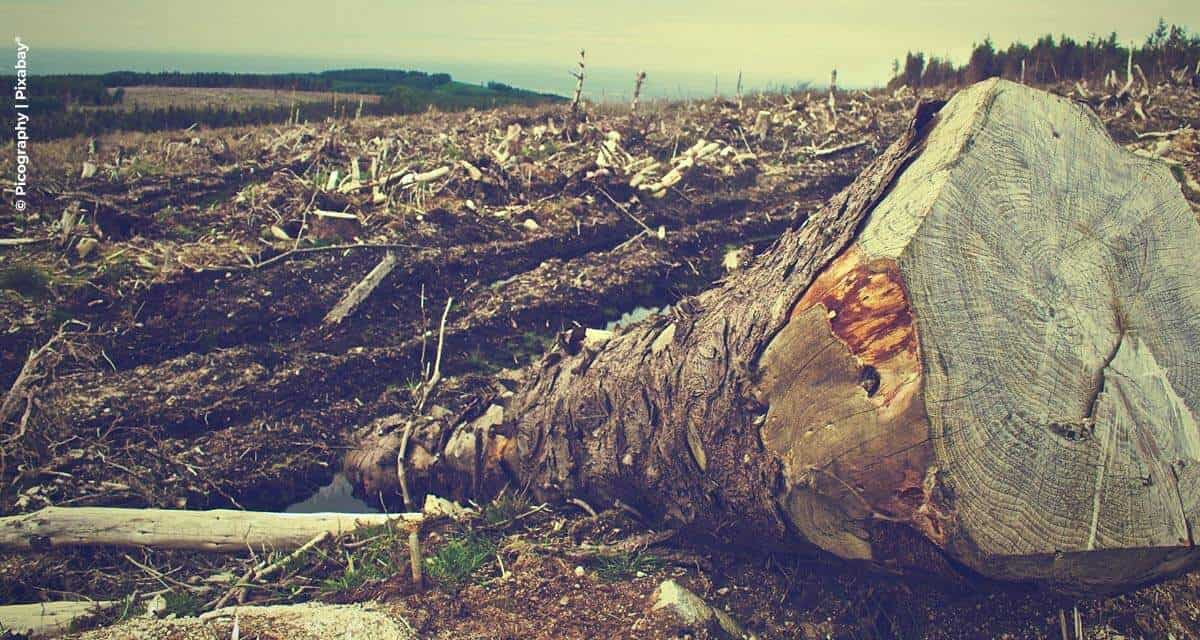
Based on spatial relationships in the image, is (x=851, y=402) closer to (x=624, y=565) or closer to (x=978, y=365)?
(x=978, y=365)

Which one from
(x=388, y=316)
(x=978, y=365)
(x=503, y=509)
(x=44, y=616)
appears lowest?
(x=44, y=616)

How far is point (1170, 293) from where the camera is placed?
285 centimetres

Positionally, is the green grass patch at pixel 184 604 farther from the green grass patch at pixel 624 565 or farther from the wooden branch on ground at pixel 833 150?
the wooden branch on ground at pixel 833 150

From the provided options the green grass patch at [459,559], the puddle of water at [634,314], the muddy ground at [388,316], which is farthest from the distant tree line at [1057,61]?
the green grass patch at [459,559]

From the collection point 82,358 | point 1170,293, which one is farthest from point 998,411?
point 82,358

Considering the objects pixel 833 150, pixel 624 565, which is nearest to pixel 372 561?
pixel 624 565

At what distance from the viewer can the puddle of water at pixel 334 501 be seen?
4.72 m

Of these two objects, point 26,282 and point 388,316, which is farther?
point 388,316

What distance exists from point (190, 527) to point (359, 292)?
2153 millimetres

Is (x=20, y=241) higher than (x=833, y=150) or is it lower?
lower

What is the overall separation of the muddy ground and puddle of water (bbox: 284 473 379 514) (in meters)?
0.06

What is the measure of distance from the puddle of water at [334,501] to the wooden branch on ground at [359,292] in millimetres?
1224

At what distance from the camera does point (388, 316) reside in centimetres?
574

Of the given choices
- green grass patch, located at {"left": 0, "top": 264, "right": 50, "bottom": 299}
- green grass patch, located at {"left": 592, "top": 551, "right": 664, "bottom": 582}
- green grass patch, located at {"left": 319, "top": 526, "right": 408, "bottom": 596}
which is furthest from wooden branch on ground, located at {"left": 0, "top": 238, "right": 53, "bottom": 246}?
green grass patch, located at {"left": 592, "top": 551, "right": 664, "bottom": 582}
